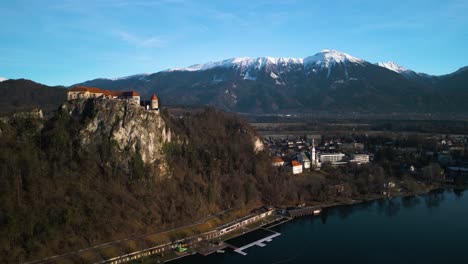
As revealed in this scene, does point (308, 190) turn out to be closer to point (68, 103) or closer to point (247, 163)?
point (247, 163)

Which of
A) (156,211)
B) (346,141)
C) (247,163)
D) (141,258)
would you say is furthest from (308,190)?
(346,141)

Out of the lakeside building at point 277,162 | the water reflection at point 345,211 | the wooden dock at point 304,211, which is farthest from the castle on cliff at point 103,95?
the water reflection at point 345,211

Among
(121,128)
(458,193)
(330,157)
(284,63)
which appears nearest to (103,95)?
(121,128)

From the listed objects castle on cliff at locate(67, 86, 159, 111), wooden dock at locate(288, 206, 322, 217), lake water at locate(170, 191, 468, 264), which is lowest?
lake water at locate(170, 191, 468, 264)

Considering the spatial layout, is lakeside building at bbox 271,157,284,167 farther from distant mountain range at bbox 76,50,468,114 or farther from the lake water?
distant mountain range at bbox 76,50,468,114

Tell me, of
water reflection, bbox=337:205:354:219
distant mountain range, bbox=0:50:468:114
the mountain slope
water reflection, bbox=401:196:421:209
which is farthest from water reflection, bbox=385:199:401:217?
distant mountain range, bbox=0:50:468:114

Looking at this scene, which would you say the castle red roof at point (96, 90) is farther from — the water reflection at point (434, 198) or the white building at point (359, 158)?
the white building at point (359, 158)
